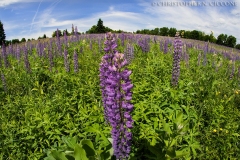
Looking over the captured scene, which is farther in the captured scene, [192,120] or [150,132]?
[192,120]

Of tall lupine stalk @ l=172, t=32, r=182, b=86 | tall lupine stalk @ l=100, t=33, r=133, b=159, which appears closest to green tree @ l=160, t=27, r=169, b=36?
tall lupine stalk @ l=172, t=32, r=182, b=86

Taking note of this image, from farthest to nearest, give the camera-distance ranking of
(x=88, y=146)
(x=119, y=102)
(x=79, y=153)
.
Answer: (x=119, y=102) < (x=88, y=146) < (x=79, y=153)

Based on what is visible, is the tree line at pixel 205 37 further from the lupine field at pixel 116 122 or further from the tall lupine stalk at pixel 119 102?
the tall lupine stalk at pixel 119 102

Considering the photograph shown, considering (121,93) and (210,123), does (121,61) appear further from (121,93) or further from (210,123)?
(210,123)

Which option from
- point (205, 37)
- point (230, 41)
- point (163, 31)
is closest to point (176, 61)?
point (205, 37)

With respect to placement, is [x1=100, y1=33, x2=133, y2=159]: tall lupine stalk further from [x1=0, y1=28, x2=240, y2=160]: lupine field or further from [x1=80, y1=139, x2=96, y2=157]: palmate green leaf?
[x1=80, y1=139, x2=96, y2=157]: palmate green leaf

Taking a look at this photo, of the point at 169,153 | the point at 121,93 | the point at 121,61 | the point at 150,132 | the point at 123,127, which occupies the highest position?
the point at 121,61

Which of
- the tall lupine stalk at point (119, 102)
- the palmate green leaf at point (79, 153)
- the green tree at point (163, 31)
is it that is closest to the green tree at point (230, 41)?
the green tree at point (163, 31)

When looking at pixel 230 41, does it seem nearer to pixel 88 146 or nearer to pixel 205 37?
pixel 205 37

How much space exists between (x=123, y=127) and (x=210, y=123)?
271 cm

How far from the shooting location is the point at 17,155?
133 inches

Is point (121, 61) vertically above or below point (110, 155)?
above

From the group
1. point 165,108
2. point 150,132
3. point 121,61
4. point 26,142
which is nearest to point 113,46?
point 121,61

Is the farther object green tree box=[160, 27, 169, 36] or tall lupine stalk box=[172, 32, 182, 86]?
green tree box=[160, 27, 169, 36]
